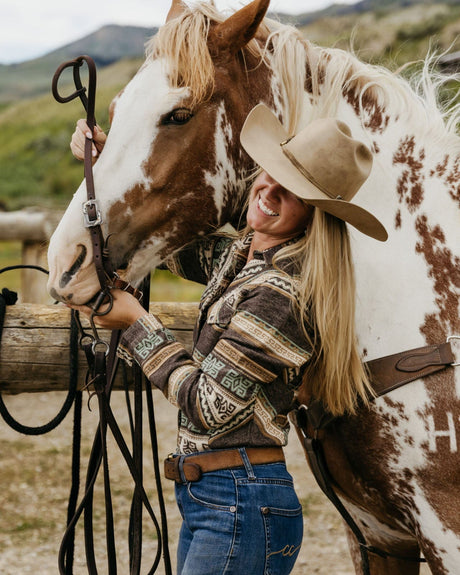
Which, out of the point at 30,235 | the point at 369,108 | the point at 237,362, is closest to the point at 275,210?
the point at 237,362

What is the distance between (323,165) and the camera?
158 centimetres

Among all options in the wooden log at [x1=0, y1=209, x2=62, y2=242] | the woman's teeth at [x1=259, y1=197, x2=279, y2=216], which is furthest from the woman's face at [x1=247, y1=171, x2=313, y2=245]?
the wooden log at [x1=0, y1=209, x2=62, y2=242]

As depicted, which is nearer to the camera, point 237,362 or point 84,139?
point 237,362

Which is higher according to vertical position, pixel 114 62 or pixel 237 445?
pixel 114 62

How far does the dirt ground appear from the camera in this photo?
12.4ft

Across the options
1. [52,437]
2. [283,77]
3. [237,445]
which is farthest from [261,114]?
[52,437]

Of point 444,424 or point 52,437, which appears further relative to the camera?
point 52,437

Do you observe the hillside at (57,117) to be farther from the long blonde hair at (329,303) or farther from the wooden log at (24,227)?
the long blonde hair at (329,303)

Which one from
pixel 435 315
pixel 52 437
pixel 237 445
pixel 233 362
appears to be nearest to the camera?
pixel 233 362

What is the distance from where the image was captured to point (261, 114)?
166cm

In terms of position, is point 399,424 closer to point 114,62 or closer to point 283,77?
point 283,77

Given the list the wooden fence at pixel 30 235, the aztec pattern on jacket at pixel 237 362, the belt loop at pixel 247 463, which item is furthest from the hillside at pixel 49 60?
the belt loop at pixel 247 463

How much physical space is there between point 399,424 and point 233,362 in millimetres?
531

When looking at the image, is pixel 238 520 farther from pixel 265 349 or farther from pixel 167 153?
pixel 167 153
